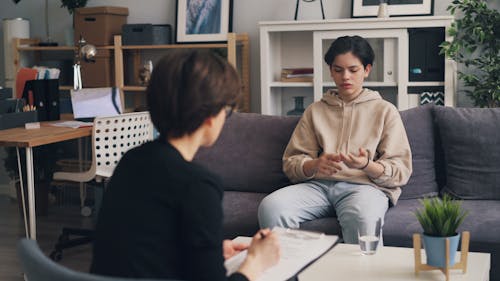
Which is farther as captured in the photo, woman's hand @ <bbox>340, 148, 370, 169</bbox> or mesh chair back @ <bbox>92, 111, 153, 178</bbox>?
mesh chair back @ <bbox>92, 111, 153, 178</bbox>

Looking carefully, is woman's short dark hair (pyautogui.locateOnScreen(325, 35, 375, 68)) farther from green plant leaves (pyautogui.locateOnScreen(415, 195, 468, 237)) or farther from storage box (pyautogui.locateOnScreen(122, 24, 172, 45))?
storage box (pyautogui.locateOnScreen(122, 24, 172, 45))

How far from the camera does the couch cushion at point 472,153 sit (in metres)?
3.25

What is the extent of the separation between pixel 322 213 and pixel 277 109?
2.15m

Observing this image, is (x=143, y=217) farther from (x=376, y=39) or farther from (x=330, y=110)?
(x=376, y=39)

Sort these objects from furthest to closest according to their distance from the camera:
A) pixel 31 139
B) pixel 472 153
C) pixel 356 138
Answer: pixel 31 139
pixel 472 153
pixel 356 138

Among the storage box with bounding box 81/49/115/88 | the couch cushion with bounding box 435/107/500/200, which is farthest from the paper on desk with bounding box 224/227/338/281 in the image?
the storage box with bounding box 81/49/115/88

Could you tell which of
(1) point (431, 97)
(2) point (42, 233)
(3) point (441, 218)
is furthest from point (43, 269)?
(1) point (431, 97)

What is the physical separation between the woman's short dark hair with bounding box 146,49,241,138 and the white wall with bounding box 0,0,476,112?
363 centimetres

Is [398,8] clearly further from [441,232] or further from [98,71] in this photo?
[441,232]

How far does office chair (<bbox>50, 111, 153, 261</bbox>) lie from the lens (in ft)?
13.4

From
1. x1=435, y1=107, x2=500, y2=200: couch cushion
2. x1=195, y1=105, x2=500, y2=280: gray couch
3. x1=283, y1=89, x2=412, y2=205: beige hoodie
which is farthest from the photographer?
x1=435, y1=107, x2=500, y2=200: couch cushion

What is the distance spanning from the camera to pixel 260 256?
1580mm

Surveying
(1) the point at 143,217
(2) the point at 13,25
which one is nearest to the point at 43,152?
(2) the point at 13,25

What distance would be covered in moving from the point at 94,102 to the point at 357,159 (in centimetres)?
221
